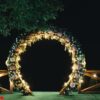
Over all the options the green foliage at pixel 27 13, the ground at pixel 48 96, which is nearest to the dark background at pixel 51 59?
the ground at pixel 48 96

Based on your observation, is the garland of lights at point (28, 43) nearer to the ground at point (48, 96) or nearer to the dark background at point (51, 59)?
the ground at point (48, 96)

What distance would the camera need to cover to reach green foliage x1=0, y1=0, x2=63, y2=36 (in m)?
14.9

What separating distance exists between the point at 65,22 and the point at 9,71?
1090 cm

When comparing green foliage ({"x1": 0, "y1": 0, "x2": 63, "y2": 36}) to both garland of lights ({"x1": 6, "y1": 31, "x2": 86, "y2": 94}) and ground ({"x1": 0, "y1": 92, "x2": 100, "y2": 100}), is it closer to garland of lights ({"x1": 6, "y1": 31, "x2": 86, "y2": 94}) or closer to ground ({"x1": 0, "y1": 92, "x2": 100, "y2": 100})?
garland of lights ({"x1": 6, "y1": 31, "x2": 86, "y2": 94})

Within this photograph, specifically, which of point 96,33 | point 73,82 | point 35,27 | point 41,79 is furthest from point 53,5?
point 96,33

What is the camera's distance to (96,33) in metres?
26.9

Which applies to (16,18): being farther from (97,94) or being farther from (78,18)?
(78,18)

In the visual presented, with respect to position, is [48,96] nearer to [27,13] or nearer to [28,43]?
[28,43]

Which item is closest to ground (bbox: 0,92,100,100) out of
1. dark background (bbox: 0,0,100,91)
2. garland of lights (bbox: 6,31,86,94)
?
garland of lights (bbox: 6,31,86,94)

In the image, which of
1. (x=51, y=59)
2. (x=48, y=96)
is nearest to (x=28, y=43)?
(x=48, y=96)

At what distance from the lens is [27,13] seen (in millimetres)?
15070

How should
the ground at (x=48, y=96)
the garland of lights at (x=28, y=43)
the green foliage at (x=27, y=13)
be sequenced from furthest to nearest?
the garland of lights at (x=28, y=43) < the ground at (x=48, y=96) < the green foliage at (x=27, y=13)

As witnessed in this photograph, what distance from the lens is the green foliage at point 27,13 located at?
1493cm

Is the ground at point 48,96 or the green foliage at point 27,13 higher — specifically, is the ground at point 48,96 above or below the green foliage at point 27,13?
below
